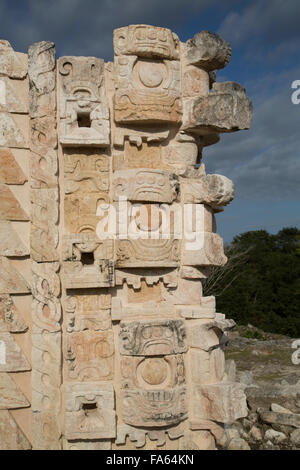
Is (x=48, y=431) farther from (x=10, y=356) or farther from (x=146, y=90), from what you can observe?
(x=146, y=90)

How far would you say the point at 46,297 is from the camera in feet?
13.4

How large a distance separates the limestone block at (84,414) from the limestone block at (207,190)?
2.00m

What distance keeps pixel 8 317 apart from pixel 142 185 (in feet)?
5.75

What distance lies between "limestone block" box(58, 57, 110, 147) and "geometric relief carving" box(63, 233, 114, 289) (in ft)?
2.97

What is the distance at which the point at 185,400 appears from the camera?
4.27 metres

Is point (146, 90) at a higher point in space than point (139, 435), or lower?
higher

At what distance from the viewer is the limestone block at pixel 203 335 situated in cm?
432

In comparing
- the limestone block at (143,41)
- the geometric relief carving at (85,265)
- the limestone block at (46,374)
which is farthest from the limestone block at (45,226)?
the limestone block at (143,41)

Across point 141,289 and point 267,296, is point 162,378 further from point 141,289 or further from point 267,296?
point 267,296

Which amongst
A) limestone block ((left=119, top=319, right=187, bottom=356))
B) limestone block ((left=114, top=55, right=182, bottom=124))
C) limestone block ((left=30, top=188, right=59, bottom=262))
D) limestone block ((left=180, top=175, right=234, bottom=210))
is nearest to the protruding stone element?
limestone block ((left=114, top=55, right=182, bottom=124))

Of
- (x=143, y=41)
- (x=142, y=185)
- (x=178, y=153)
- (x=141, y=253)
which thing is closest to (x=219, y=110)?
(x=178, y=153)

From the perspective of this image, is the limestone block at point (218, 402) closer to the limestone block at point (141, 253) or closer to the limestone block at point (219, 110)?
the limestone block at point (141, 253)
